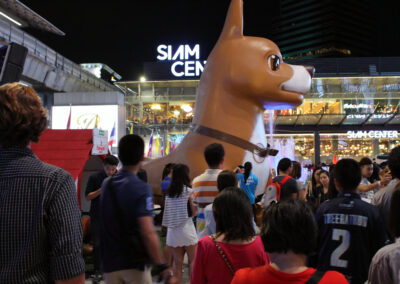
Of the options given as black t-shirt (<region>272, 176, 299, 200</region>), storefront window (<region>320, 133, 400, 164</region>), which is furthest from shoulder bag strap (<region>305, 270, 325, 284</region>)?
storefront window (<region>320, 133, 400, 164</region>)

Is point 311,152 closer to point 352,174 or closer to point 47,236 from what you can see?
point 352,174

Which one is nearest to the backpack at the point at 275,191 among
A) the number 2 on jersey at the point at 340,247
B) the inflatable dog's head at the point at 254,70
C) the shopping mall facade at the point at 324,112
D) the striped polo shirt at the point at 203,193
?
the striped polo shirt at the point at 203,193

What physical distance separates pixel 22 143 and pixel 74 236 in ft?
1.35

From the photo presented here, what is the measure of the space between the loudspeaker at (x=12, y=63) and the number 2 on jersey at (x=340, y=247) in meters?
3.31

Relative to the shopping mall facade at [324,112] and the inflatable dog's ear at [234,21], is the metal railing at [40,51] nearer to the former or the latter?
the shopping mall facade at [324,112]

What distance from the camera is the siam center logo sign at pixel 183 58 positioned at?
27.2 m

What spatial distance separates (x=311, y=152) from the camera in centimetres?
2381

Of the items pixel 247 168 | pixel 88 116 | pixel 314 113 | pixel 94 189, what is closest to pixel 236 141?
pixel 247 168

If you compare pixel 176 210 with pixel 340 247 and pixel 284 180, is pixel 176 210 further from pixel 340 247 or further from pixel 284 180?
pixel 340 247

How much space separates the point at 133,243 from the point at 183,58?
28384mm

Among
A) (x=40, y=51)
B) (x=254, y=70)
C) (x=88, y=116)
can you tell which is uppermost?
(x=40, y=51)

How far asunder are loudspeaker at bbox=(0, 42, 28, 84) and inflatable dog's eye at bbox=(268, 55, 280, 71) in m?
4.26

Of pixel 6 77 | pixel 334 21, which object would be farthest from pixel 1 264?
pixel 334 21

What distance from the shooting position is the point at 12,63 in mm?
3793
